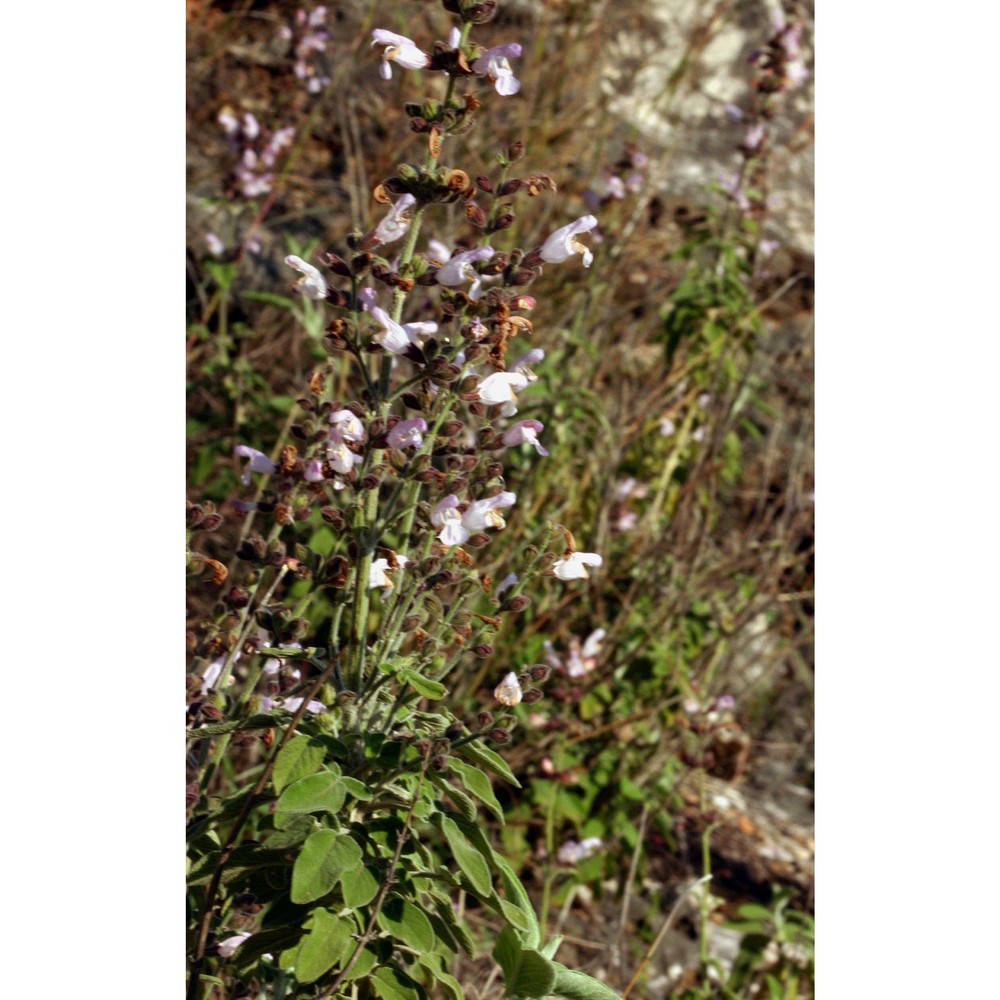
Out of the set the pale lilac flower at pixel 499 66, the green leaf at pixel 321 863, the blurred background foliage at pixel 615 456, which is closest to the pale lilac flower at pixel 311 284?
the pale lilac flower at pixel 499 66

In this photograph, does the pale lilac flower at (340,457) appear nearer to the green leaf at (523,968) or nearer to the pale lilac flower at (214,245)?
the green leaf at (523,968)

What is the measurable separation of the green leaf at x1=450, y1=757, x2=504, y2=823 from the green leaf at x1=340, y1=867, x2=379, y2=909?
99 millimetres

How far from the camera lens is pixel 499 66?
3.18 feet

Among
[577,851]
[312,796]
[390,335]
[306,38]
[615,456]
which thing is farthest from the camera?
[306,38]

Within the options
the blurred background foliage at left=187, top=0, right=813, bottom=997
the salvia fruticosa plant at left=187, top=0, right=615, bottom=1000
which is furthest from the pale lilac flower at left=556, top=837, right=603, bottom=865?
the salvia fruticosa plant at left=187, top=0, right=615, bottom=1000

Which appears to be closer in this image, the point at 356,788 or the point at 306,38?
the point at 356,788

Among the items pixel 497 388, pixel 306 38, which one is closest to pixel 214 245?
pixel 306 38

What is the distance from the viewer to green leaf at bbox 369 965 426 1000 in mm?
881

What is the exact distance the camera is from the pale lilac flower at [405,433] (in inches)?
36.4

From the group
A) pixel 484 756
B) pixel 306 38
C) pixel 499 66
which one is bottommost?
pixel 484 756

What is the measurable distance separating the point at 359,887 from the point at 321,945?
0.06 meters

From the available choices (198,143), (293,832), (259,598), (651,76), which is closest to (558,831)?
(259,598)

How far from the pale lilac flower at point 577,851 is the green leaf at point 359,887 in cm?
138

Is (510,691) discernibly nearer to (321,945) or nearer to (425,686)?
(425,686)
